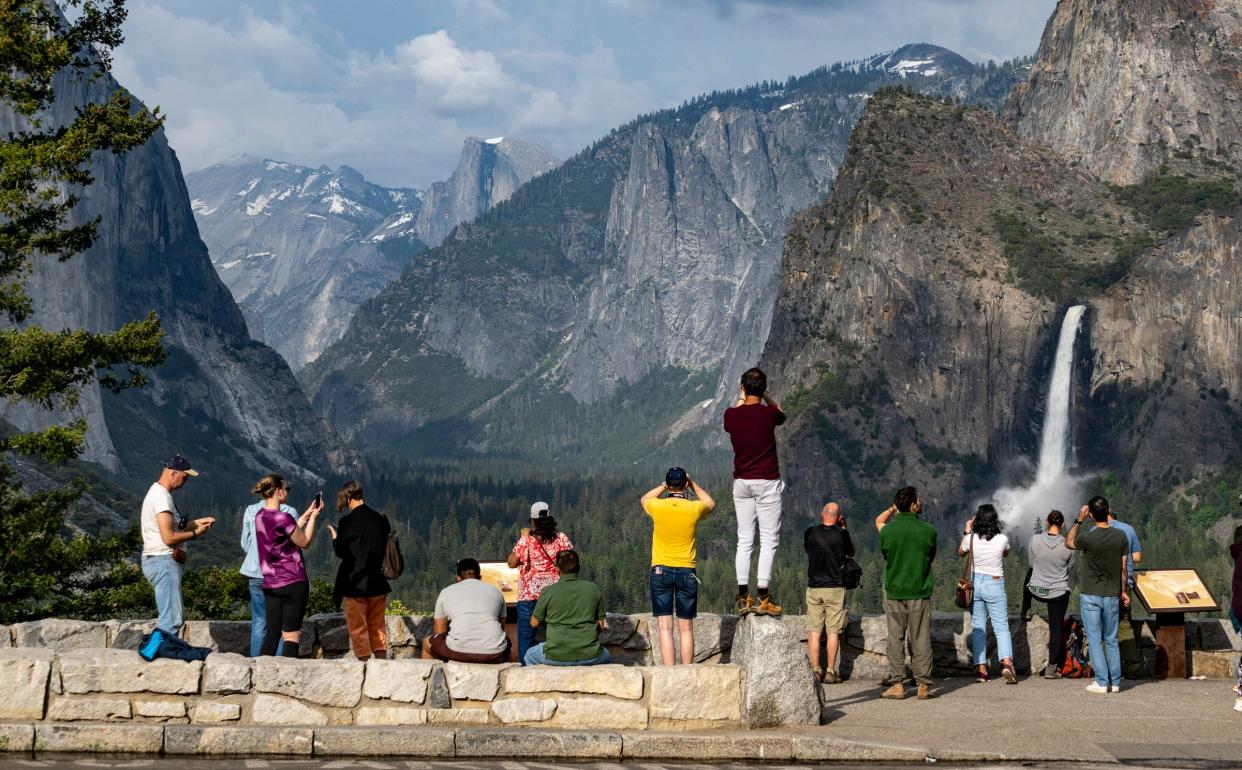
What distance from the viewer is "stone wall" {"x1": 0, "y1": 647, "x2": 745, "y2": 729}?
20156 millimetres

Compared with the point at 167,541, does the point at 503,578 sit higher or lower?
lower

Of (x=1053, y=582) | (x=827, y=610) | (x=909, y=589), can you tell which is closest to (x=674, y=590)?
(x=827, y=610)

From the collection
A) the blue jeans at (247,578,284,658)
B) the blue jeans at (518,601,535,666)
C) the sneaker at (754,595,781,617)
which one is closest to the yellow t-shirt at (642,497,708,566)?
the sneaker at (754,595,781,617)

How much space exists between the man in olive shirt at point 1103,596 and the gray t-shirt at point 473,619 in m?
9.99

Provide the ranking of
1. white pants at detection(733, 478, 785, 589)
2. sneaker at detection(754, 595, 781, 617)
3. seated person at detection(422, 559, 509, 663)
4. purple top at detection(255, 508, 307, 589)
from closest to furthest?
sneaker at detection(754, 595, 781, 617) → seated person at detection(422, 559, 509, 663) → white pants at detection(733, 478, 785, 589) → purple top at detection(255, 508, 307, 589)

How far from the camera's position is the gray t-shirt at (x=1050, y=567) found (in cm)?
2736

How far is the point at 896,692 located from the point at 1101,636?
3.83 meters

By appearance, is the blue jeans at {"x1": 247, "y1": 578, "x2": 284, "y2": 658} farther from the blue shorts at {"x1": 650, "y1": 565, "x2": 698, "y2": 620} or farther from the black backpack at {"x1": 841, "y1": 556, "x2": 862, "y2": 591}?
the black backpack at {"x1": 841, "y1": 556, "x2": 862, "y2": 591}

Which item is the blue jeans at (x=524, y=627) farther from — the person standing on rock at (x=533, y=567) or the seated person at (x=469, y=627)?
the seated person at (x=469, y=627)

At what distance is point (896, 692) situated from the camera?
24453 millimetres

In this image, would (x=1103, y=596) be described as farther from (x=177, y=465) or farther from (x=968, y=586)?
(x=177, y=465)

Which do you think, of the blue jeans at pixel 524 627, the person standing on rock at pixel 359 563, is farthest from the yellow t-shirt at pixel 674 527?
the person standing on rock at pixel 359 563

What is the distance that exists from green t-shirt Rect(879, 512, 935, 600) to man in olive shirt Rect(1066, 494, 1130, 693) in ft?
9.47

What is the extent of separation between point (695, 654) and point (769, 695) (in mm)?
6239
